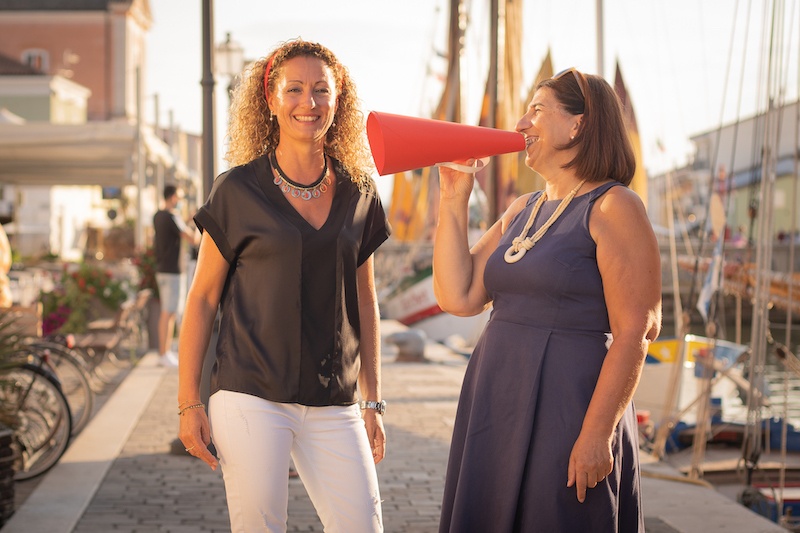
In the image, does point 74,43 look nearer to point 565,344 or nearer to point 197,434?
point 197,434

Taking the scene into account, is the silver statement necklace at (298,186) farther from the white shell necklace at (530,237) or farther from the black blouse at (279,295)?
the white shell necklace at (530,237)

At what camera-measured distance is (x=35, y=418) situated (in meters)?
7.35

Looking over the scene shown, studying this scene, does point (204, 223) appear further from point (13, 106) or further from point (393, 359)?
point (13, 106)

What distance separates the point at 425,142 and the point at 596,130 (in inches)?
19.1

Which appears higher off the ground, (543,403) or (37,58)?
(37,58)

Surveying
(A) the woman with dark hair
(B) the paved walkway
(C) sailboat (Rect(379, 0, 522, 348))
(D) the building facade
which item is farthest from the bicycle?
(D) the building facade

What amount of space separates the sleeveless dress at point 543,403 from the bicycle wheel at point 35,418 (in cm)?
443

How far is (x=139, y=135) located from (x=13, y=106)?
4173cm

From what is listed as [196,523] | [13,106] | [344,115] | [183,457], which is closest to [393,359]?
[183,457]

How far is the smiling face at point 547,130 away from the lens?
332 cm

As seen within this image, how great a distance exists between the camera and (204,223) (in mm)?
3379

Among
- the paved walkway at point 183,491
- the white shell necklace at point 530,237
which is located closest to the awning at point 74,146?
the paved walkway at point 183,491

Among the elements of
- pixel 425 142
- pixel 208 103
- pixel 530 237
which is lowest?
pixel 530 237

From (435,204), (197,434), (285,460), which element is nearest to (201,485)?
(197,434)
